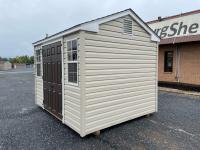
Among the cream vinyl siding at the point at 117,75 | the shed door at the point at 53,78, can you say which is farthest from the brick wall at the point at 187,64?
the shed door at the point at 53,78

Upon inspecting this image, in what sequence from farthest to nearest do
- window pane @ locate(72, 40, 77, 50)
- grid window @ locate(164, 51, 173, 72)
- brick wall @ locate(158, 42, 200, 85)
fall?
grid window @ locate(164, 51, 173, 72), brick wall @ locate(158, 42, 200, 85), window pane @ locate(72, 40, 77, 50)

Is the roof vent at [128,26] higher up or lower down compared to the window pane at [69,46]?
higher up

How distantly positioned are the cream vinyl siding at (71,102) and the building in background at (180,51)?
7727mm

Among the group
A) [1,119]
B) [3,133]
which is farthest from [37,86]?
[3,133]

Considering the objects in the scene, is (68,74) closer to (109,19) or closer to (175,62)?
(109,19)

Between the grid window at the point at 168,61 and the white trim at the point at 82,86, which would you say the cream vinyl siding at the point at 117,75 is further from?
the grid window at the point at 168,61

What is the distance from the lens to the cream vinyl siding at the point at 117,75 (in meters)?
3.88

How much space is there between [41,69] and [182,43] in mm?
8467

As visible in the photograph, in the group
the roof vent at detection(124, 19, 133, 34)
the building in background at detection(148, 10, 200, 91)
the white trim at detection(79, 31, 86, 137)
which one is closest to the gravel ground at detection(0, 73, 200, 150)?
the white trim at detection(79, 31, 86, 137)

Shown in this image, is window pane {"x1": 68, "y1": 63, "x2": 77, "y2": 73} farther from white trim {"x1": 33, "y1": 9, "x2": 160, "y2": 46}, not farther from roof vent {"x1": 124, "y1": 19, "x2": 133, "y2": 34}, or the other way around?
roof vent {"x1": 124, "y1": 19, "x2": 133, "y2": 34}

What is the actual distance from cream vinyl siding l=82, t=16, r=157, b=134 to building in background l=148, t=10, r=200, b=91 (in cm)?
553

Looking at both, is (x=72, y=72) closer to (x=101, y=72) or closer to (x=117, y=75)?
(x=101, y=72)

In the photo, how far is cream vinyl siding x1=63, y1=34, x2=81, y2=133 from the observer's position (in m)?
3.90

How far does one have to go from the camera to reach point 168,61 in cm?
1148
